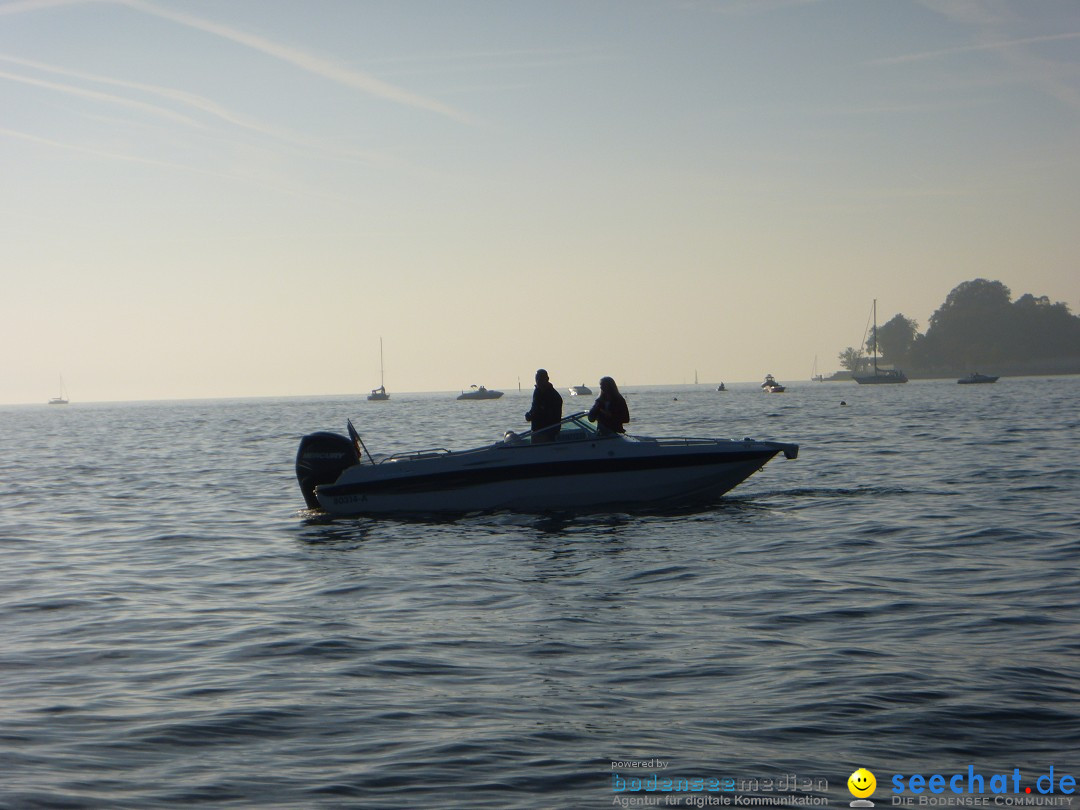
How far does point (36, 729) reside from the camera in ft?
25.5

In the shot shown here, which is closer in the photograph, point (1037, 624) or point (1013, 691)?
point (1013, 691)

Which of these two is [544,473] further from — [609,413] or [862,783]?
[862,783]

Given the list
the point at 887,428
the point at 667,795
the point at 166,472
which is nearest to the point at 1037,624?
the point at 667,795

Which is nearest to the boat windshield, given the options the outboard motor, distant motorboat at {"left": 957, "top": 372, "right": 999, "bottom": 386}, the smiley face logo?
the outboard motor

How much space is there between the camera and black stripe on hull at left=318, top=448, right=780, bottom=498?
19.6 meters

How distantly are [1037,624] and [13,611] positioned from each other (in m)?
11.0

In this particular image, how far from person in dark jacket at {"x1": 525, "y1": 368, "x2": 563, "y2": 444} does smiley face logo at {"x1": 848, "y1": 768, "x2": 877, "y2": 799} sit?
13661 millimetres

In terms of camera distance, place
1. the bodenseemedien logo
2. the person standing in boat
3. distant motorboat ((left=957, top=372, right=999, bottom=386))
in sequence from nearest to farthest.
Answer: the bodenseemedien logo
the person standing in boat
distant motorboat ((left=957, top=372, right=999, bottom=386))

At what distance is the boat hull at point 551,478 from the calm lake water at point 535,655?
0.65m

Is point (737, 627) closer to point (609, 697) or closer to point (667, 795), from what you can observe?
point (609, 697)

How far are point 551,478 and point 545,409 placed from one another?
4.54ft

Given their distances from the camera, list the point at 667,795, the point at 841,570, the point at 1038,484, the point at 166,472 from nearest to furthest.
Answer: the point at 667,795 → the point at 841,570 → the point at 1038,484 → the point at 166,472

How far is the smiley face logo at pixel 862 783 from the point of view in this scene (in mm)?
6180

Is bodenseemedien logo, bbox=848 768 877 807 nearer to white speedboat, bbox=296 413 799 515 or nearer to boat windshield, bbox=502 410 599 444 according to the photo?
white speedboat, bbox=296 413 799 515
